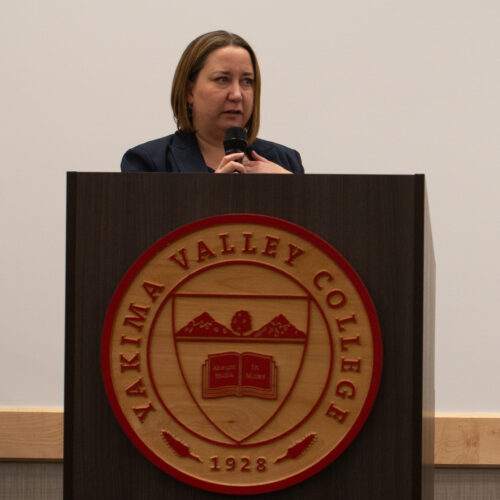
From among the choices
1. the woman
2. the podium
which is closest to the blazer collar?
the woman

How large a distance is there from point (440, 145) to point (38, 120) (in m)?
1.25

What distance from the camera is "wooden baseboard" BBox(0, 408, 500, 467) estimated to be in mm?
2773


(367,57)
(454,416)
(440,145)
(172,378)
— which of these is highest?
(367,57)

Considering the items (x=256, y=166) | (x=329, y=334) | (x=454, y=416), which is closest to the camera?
(x=329, y=334)

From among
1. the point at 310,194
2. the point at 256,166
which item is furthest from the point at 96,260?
the point at 256,166

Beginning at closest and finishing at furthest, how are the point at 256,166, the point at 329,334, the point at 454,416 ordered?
1. the point at 329,334
2. the point at 256,166
3. the point at 454,416

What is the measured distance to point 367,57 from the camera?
2857mm

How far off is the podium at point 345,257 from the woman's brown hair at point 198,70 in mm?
594

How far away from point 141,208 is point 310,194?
23cm

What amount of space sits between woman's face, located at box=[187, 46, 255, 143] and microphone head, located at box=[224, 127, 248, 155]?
0.65ft

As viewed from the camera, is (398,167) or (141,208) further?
(398,167)

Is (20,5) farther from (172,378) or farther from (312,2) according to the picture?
(172,378)

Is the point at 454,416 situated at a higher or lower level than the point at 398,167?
lower

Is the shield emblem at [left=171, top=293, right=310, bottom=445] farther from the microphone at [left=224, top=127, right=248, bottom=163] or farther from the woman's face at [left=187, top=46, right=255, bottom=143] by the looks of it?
the woman's face at [left=187, top=46, right=255, bottom=143]
